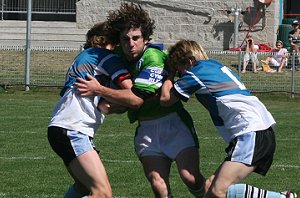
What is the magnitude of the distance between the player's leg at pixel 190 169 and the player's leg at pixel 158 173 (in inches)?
5.3

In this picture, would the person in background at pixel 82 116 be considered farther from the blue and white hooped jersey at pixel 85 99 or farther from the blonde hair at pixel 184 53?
the blonde hair at pixel 184 53

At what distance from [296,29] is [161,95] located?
786 inches

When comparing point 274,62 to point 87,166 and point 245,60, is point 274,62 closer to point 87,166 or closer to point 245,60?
point 245,60

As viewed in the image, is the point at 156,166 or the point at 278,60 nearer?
the point at 156,166

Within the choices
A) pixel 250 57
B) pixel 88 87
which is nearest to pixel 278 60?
pixel 250 57

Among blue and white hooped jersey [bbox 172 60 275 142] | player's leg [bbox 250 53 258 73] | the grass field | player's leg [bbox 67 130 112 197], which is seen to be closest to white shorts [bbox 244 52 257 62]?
player's leg [bbox 250 53 258 73]

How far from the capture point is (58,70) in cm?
2397

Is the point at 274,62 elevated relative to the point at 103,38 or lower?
lower

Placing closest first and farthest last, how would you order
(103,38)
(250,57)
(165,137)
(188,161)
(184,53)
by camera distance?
(184,53)
(103,38)
(188,161)
(165,137)
(250,57)

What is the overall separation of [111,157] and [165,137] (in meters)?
4.19

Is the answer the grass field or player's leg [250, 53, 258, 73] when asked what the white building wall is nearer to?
player's leg [250, 53, 258, 73]

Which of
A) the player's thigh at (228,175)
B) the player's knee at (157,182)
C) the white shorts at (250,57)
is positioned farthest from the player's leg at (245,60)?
the player's thigh at (228,175)

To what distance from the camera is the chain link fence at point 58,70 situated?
2292 cm

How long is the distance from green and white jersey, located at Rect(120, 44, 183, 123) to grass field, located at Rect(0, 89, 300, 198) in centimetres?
179
